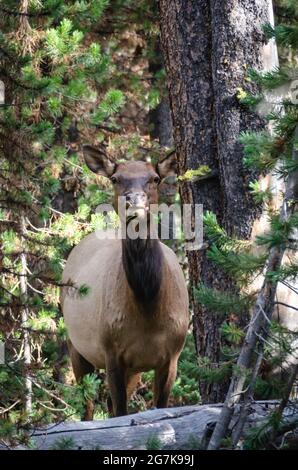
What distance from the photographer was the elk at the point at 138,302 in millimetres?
8773

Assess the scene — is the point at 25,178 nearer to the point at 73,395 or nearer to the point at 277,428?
the point at 73,395

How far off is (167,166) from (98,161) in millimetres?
750

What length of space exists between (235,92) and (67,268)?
4022mm

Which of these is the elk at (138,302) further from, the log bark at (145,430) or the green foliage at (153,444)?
the green foliage at (153,444)

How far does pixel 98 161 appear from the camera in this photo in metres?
9.45

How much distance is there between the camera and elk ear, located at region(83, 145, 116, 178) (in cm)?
938

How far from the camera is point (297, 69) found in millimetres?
5797

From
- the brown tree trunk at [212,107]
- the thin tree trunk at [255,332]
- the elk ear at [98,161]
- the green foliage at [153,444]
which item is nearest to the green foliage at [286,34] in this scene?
the thin tree trunk at [255,332]

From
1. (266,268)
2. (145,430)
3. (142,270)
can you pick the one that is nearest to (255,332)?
(266,268)

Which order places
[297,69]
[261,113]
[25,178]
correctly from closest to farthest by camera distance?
[297,69], [25,178], [261,113]

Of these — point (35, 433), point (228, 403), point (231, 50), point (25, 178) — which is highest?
point (231, 50)

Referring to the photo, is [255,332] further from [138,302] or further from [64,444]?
[138,302]

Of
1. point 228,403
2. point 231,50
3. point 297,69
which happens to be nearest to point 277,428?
point 228,403
